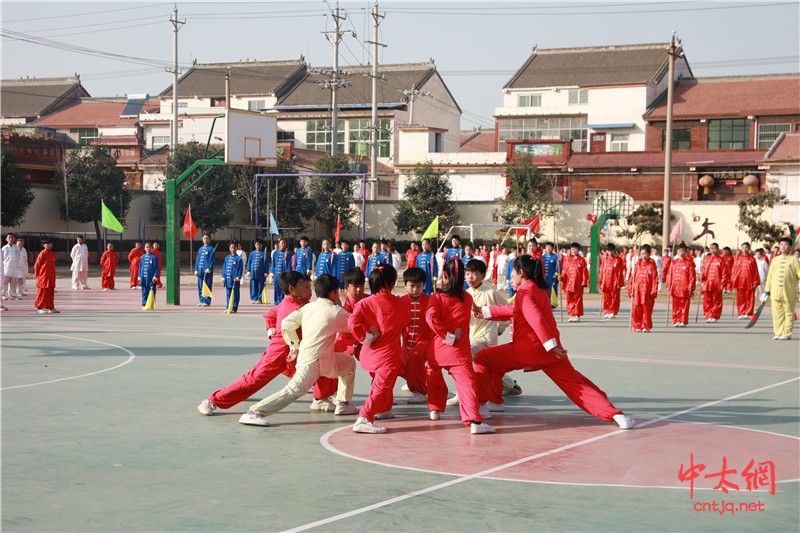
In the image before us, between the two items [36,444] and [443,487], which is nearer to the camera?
[443,487]

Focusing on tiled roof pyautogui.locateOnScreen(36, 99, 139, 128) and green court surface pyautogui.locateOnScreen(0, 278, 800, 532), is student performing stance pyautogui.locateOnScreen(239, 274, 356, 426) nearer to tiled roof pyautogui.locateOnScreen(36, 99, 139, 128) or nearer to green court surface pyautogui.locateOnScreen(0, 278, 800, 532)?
green court surface pyautogui.locateOnScreen(0, 278, 800, 532)

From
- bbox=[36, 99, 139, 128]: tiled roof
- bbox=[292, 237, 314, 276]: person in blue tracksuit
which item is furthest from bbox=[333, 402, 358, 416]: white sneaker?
bbox=[36, 99, 139, 128]: tiled roof

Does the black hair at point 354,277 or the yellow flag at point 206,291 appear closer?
the black hair at point 354,277

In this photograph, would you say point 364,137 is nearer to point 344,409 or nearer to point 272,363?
point 344,409

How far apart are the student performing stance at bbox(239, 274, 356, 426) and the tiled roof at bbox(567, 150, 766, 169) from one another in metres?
43.4

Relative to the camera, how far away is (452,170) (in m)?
56.5

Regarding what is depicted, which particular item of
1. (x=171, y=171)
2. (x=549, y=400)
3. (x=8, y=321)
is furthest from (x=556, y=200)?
(x=549, y=400)

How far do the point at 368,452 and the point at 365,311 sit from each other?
158 centimetres

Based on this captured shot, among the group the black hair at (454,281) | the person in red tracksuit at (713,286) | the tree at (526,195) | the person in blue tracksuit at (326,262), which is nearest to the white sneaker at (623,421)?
the black hair at (454,281)

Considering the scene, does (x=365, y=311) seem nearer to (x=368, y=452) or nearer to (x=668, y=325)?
(x=368, y=452)

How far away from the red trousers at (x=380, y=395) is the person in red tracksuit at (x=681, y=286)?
43.4 feet

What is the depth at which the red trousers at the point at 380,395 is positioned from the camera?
8.39 m

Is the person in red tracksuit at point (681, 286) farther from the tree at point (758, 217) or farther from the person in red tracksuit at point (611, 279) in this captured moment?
the tree at point (758, 217)

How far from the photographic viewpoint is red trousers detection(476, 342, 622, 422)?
8.69m
